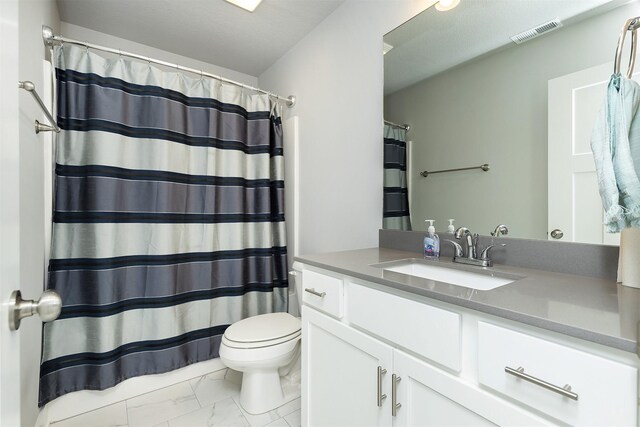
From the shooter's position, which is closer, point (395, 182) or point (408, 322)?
point (408, 322)

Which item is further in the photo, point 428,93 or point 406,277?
point 428,93

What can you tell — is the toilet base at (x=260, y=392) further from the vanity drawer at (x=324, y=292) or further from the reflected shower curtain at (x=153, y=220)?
the vanity drawer at (x=324, y=292)

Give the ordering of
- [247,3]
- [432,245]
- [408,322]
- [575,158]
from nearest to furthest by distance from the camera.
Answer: [408,322] → [575,158] → [432,245] → [247,3]

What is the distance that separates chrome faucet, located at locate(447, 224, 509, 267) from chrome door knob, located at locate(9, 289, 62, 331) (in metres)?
1.22

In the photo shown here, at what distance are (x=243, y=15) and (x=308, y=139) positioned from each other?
873mm

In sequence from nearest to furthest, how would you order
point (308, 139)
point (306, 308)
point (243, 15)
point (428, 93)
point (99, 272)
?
point (306, 308)
point (428, 93)
point (99, 272)
point (243, 15)
point (308, 139)

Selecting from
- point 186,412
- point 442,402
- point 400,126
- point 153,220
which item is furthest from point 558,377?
point 153,220

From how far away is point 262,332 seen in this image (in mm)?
1601

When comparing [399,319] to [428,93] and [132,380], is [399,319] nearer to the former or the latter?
[428,93]

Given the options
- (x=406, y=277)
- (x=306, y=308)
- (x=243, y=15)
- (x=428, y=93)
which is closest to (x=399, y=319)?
(x=406, y=277)

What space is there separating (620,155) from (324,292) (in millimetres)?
952

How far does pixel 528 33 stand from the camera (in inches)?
43.8

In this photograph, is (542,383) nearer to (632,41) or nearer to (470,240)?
(470,240)

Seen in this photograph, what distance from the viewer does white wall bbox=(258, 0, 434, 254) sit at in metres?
1.65
